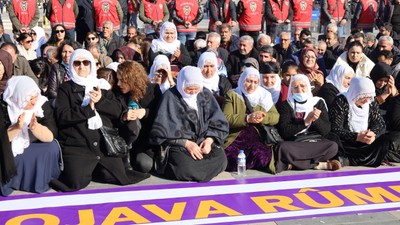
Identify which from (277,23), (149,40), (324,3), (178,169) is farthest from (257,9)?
(178,169)

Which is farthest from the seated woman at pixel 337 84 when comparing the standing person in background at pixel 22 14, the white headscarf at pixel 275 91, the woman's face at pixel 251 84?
the standing person in background at pixel 22 14

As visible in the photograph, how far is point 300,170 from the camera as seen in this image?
6836mm

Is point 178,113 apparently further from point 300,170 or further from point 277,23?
point 277,23

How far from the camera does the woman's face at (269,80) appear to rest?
24.4 feet

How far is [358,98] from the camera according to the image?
6871mm

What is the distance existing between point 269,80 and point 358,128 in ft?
3.93

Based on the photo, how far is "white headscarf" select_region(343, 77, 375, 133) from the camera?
6.79 meters

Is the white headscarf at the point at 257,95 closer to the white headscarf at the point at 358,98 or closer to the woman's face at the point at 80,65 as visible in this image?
the white headscarf at the point at 358,98

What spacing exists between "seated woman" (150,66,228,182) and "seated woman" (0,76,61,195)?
42.4 inches

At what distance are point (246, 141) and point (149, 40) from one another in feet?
11.2

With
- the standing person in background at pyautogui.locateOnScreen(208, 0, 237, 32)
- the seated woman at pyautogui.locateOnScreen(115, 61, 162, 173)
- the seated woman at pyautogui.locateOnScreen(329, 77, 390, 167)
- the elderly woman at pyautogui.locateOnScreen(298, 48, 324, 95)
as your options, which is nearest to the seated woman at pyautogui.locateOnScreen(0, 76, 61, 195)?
the seated woman at pyautogui.locateOnScreen(115, 61, 162, 173)

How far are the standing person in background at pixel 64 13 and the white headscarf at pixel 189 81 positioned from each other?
5.64 meters

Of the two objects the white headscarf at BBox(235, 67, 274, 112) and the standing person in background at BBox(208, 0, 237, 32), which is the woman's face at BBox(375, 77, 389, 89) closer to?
the white headscarf at BBox(235, 67, 274, 112)

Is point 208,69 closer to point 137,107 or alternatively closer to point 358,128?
point 137,107
